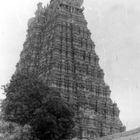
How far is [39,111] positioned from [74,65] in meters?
30.4

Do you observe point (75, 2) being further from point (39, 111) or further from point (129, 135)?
point (129, 135)

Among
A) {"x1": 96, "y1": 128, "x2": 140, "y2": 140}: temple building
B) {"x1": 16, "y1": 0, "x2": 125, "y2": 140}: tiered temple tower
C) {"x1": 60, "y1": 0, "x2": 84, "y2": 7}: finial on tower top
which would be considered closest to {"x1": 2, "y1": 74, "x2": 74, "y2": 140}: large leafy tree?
{"x1": 96, "y1": 128, "x2": 140, "y2": 140}: temple building

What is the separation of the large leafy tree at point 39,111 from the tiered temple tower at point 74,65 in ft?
60.0

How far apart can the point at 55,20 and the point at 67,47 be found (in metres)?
6.29

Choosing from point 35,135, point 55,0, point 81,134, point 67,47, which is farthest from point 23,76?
point 55,0

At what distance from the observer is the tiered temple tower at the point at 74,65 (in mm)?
68375

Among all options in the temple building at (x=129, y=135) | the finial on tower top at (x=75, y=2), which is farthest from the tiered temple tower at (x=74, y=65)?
the temple building at (x=129, y=135)

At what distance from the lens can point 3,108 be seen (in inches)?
1809

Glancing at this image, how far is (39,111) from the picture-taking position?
42.7m

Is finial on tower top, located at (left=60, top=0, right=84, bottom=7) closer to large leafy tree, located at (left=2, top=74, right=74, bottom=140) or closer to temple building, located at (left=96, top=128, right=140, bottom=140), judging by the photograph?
large leafy tree, located at (left=2, top=74, right=74, bottom=140)

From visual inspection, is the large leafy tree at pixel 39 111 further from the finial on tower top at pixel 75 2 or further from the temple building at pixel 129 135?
the finial on tower top at pixel 75 2

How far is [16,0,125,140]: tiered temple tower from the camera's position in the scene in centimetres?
6838

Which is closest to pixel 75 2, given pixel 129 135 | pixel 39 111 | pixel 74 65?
pixel 74 65

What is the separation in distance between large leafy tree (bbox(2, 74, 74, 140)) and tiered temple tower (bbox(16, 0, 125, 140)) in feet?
60.0
